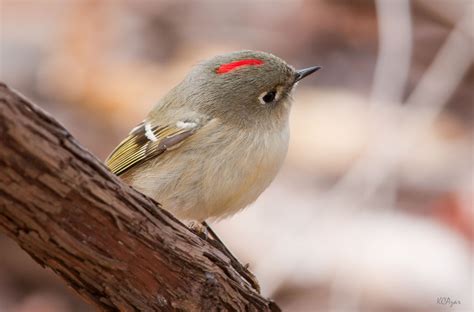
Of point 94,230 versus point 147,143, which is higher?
point 147,143

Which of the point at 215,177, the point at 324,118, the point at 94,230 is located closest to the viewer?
the point at 94,230

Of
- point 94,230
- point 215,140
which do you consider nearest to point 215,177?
point 215,140

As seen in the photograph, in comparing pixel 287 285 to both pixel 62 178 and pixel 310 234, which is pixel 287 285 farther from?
pixel 62 178

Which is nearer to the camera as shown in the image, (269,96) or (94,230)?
(94,230)

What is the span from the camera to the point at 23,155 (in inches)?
74.9

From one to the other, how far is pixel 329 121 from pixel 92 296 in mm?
4194

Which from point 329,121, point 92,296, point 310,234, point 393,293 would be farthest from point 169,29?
point 92,296

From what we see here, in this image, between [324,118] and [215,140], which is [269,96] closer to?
[215,140]

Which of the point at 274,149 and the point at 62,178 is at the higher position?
the point at 274,149

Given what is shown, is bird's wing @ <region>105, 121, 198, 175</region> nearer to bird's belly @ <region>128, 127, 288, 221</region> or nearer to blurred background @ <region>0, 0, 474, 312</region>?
bird's belly @ <region>128, 127, 288, 221</region>

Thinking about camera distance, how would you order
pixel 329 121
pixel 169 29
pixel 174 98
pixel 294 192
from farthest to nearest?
pixel 169 29 → pixel 329 121 → pixel 294 192 → pixel 174 98

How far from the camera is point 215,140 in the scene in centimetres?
302

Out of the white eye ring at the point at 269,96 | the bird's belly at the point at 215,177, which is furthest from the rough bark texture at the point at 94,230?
the white eye ring at the point at 269,96

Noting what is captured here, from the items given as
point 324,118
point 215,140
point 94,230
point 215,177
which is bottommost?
point 94,230
